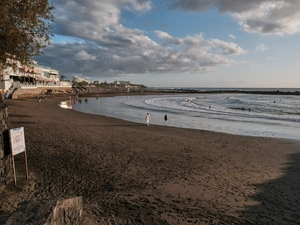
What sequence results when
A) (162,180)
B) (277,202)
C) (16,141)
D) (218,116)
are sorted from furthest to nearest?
1. (218,116)
2. (162,180)
3. (16,141)
4. (277,202)

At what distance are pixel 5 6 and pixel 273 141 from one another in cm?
1804

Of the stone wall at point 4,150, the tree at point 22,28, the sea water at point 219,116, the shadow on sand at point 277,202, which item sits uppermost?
the tree at point 22,28

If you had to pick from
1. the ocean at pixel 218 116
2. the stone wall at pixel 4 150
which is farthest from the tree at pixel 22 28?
the ocean at pixel 218 116

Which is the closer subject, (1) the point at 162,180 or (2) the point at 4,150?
(2) the point at 4,150

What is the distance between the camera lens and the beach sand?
670 centimetres

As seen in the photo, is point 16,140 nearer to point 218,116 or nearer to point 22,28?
point 22,28

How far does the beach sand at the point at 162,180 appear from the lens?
264 inches

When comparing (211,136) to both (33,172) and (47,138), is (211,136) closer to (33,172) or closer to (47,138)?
(47,138)

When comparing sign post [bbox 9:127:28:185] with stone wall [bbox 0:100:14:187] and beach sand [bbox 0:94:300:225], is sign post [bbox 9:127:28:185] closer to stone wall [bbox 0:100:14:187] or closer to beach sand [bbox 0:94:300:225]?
stone wall [bbox 0:100:14:187]

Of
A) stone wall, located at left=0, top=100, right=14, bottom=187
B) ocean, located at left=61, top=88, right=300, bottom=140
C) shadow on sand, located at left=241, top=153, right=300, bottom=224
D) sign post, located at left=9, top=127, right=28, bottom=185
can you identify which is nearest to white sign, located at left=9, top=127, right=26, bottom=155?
sign post, located at left=9, top=127, right=28, bottom=185

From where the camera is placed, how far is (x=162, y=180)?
30.0 ft

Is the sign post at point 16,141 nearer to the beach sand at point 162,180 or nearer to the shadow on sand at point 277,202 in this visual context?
the beach sand at point 162,180

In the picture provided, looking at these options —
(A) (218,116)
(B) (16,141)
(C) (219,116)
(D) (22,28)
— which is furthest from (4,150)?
(C) (219,116)

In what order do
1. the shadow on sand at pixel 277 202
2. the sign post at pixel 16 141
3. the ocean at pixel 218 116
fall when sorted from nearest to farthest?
the shadow on sand at pixel 277 202 → the sign post at pixel 16 141 → the ocean at pixel 218 116
